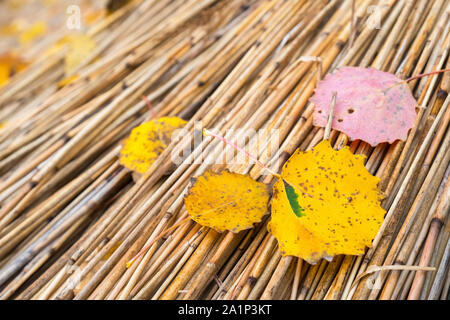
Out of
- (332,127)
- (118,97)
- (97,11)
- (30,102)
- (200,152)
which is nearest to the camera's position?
(332,127)

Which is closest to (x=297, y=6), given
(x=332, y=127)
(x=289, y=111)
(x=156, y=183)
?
(x=289, y=111)

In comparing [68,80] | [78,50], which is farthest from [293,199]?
[78,50]

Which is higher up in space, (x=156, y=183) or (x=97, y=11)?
(x=97, y=11)

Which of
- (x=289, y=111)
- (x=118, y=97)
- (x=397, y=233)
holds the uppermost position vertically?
(x=118, y=97)

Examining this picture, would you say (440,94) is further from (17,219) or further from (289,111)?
(17,219)

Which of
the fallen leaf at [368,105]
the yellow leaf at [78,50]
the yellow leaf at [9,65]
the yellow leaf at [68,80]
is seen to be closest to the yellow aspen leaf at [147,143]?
the fallen leaf at [368,105]

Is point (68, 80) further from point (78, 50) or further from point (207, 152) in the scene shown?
point (207, 152)

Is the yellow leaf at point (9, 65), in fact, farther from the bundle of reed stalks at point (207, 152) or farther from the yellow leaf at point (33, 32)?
the bundle of reed stalks at point (207, 152)
